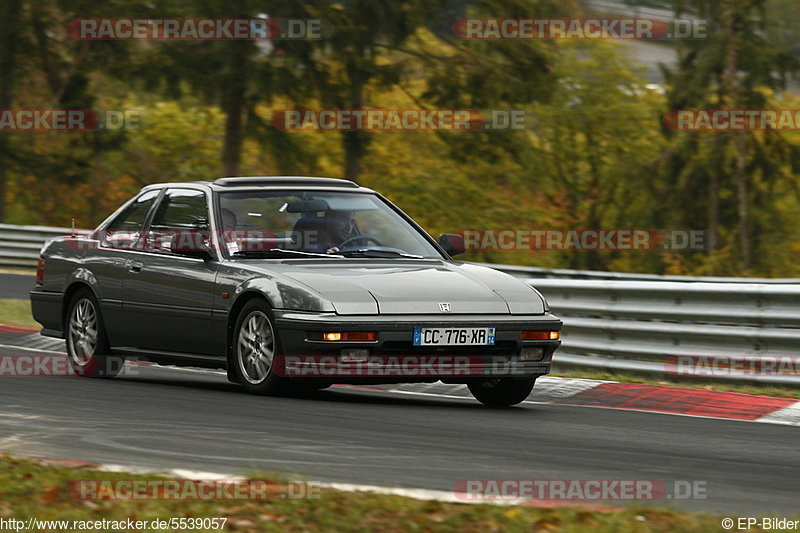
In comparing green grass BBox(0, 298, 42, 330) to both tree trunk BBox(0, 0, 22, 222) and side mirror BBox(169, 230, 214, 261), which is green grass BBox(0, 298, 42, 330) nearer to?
side mirror BBox(169, 230, 214, 261)

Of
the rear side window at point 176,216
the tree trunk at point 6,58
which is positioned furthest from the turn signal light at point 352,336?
the tree trunk at point 6,58

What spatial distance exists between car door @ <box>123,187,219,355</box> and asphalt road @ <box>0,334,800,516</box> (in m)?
0.44

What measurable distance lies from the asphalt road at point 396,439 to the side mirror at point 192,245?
0.98m

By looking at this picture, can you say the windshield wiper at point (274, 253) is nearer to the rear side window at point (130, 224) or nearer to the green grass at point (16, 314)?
the rear side window at point (130, 224)

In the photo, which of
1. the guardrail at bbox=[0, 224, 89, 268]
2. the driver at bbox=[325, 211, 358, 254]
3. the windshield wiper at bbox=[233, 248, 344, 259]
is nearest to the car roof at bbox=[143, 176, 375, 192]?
the driver at bbox=[325, 211, 358, 254]

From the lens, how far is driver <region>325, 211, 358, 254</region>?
396 inches

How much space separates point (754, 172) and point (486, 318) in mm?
34834

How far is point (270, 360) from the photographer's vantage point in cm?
920

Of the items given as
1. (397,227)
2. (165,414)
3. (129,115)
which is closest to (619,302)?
(397,227)

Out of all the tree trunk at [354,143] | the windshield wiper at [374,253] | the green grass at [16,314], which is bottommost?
the green grass at [16,314]

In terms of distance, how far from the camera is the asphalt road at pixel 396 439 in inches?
254

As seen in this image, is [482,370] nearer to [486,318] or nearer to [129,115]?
[486,318]

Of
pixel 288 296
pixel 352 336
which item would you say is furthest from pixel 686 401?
pixel 288 296

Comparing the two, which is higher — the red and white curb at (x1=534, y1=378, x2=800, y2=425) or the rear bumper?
the rear bumper
